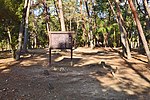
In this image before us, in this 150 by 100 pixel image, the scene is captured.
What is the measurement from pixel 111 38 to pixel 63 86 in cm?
2775

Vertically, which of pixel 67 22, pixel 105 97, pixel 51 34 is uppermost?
pixel 67 22

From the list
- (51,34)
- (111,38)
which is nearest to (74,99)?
(51,34)

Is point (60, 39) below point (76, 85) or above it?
above

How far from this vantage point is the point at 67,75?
1157 cm

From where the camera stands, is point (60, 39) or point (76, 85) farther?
point (60, 39)

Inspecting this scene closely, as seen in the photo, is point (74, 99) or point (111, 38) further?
point (111, 38)

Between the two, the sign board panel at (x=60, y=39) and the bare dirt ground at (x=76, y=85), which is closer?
the bare dirt ground at (x=76, y=85)

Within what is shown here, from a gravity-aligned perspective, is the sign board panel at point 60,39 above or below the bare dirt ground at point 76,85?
above

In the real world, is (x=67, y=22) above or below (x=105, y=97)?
above

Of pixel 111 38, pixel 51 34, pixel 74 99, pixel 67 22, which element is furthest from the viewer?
pixel 67 22

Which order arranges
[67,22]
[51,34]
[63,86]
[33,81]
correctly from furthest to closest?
[67,22] < [51,34] < [33,81] < [63,86]

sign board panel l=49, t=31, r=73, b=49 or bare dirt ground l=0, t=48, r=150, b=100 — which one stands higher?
sign board panel l=49, t=31, r=73, b=49

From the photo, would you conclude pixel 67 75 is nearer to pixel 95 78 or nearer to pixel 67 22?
pixel 95 78

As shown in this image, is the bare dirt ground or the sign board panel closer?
the bare dirt ground
